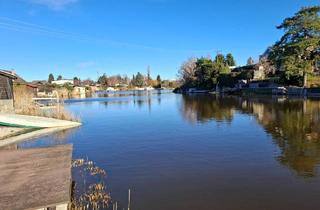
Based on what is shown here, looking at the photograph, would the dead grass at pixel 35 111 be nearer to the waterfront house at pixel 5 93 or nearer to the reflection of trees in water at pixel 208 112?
the waterfront house at pixel 5 93

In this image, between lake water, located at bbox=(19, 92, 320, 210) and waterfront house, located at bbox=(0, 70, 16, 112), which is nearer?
lake water, located at bbox=(19, 92, 320, 210)

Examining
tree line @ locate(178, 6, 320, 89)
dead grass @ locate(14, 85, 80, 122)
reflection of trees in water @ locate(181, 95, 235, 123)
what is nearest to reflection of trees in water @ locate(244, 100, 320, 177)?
reflection of trees in water @ locate(181, 95, 235, 123)

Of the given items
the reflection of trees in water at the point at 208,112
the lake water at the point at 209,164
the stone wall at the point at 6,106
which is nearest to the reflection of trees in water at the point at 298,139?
the lake water at the point at 209,164

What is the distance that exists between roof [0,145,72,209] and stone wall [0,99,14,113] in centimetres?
1389

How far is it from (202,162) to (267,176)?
8.01ft

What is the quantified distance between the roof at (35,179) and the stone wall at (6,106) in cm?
1389

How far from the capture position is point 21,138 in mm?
16906

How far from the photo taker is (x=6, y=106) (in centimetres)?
2252

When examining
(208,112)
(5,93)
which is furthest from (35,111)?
(208,112)

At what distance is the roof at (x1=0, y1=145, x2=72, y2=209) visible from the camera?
18.0 ft

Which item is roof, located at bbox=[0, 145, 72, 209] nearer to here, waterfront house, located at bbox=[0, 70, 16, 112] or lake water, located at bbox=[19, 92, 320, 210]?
lake water, located at bbox=[19, 92, 320, 210]

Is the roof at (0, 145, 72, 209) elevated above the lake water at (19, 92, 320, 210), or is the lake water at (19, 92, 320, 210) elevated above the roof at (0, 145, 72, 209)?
the roof at (0, 145, 72, 209)

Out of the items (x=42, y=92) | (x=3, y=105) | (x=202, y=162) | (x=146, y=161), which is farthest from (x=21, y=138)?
(x=42, y=92)

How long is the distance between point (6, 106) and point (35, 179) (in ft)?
58.5
